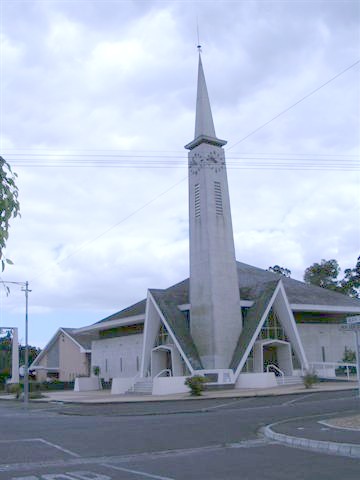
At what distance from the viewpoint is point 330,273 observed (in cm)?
7175

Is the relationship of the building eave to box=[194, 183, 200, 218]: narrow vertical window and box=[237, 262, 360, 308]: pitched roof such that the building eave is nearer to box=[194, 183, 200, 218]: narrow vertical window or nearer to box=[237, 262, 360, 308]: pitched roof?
box=[237, 262, 360, 308]: pitched roof

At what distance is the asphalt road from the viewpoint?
886 cm

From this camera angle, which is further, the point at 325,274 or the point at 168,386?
the point at 325,274

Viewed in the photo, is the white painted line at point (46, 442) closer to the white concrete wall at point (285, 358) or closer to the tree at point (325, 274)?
the white concrete wall at point (285, 358)

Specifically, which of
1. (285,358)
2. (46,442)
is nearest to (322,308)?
(285,358)

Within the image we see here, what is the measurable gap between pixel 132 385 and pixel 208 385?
693 centimetres

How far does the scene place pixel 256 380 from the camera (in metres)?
33.3

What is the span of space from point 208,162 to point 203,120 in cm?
300

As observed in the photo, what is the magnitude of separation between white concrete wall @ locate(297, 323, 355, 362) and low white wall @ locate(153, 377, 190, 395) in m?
13.7

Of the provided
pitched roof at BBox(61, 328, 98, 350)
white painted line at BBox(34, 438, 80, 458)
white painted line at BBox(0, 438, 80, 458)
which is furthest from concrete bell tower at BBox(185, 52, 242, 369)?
pitched roof at BBox(61, 328, 98, 350)

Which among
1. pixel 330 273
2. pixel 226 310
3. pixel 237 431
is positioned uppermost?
pixel 330 273

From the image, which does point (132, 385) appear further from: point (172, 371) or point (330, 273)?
point (330, 273)

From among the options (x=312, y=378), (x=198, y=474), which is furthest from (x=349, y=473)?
(x=312, y=378)

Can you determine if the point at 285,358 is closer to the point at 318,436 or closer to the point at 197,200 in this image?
the point at 197,200
